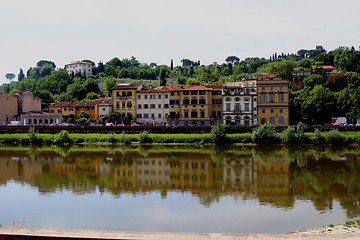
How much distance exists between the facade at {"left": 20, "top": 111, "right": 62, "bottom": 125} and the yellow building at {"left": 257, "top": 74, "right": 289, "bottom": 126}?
40726 millimetres

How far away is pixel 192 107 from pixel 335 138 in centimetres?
2702

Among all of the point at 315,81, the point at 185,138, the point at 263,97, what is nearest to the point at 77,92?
the point at 185,138

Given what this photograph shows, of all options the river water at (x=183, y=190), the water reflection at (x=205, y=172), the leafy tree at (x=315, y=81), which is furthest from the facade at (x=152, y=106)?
the leafy tree at (x=315, y=81)

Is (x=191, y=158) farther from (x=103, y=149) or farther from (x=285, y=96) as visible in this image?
(x=285, y=96)

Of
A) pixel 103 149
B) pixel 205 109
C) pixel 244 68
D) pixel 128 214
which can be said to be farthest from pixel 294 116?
pixel 244 68

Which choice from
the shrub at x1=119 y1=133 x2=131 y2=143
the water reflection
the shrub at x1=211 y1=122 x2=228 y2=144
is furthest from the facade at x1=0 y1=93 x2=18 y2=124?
the shrub at x1=211 y1=122 x2=228 y2=144

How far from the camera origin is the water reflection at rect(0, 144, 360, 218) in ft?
82.0

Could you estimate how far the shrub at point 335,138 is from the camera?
5175 cm

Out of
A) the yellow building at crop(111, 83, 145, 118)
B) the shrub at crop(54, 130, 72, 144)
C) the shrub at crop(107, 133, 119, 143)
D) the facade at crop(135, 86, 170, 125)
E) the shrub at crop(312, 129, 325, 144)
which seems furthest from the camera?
the yellow building at crop(111, 83, 145, 118)

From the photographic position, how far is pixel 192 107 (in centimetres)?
6862

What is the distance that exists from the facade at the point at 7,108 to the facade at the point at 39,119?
571 cm

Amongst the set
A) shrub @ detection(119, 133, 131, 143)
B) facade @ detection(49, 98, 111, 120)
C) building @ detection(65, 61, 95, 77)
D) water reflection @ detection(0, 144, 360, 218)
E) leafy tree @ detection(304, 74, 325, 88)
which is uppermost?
building @ detection(65, 61, 95, 77)

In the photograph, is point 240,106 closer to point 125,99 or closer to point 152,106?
point 152,106

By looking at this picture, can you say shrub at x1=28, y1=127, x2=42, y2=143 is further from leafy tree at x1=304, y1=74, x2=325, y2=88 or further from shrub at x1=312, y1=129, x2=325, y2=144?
leafy tree at x1=304, y1=74, x2=325, y2=88
